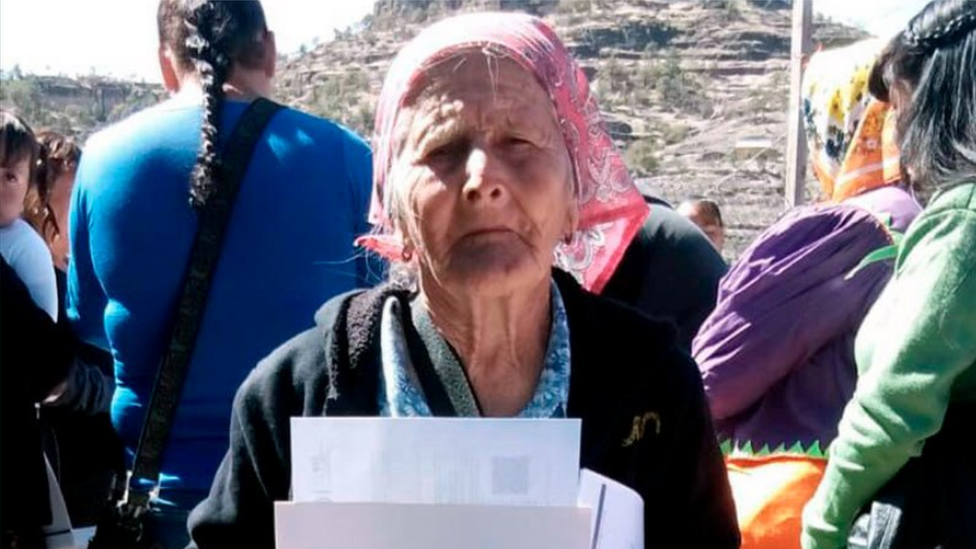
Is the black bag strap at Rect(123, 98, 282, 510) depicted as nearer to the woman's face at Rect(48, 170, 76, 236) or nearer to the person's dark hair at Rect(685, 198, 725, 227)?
the woman's face at Rect(48, 170, 76, 236)

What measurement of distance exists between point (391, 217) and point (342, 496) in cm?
39

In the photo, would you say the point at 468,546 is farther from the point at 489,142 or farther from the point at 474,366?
the point at 489,142

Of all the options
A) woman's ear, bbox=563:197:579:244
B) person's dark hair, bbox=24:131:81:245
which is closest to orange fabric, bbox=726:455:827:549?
woman's ear, bbox=563:197:579:244

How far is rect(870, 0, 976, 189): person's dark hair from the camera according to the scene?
1873 mm

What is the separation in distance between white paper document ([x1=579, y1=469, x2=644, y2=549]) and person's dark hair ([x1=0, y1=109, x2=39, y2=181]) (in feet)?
8.49

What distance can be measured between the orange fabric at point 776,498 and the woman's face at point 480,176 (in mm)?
1035

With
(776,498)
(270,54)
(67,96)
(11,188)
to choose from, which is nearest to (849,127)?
(776,498)

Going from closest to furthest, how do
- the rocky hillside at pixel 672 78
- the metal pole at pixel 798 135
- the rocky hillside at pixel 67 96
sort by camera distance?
the metal pole at pixel 798 135 → the rocky hillside at pixel 67 96 → the rocky hillside at pixel 672 78

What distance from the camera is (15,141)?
11.2ft

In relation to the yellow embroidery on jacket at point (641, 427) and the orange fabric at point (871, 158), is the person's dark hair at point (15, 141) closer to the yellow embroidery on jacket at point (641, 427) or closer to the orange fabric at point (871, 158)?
the orange fabric at point (871, 158)

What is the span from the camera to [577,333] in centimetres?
146

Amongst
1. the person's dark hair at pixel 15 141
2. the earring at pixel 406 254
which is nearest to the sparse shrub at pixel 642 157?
the person's dark hair at pixel 15 141

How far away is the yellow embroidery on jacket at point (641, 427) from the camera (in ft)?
4.52

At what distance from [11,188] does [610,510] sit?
102 inches
